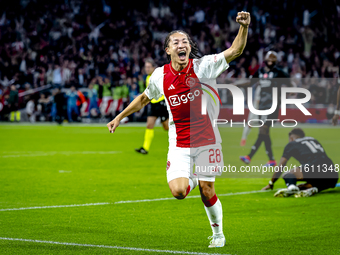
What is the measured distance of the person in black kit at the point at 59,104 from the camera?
88.7 ft

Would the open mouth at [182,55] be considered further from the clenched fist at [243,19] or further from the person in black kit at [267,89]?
the person in black kit at [267,89]

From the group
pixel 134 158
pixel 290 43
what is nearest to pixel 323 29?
pixel 290 43

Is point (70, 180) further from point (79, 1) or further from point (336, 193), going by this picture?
point (79, 1)

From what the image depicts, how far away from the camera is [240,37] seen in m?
4.79

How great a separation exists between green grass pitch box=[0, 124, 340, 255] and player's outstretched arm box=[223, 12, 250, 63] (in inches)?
72.4

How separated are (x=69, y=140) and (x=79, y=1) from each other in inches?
766

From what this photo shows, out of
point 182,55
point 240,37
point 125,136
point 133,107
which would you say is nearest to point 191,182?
point 133,107

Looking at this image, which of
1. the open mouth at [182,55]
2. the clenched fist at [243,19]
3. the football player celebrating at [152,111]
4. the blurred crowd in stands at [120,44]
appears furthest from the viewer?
the blurred crowd in stands at [120,44]

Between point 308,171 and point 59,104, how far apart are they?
20.5m

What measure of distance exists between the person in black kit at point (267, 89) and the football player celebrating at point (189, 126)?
643cm

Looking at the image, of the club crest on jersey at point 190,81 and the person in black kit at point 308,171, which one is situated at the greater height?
the club crest on jersey at point 190,81

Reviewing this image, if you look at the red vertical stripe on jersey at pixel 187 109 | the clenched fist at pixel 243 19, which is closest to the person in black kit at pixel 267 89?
the red vertical stripe on jersey at pixel 187 109

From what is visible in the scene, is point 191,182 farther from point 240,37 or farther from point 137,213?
point 137,213

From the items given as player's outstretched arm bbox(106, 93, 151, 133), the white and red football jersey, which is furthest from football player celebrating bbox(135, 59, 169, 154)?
the white and red football jersey
